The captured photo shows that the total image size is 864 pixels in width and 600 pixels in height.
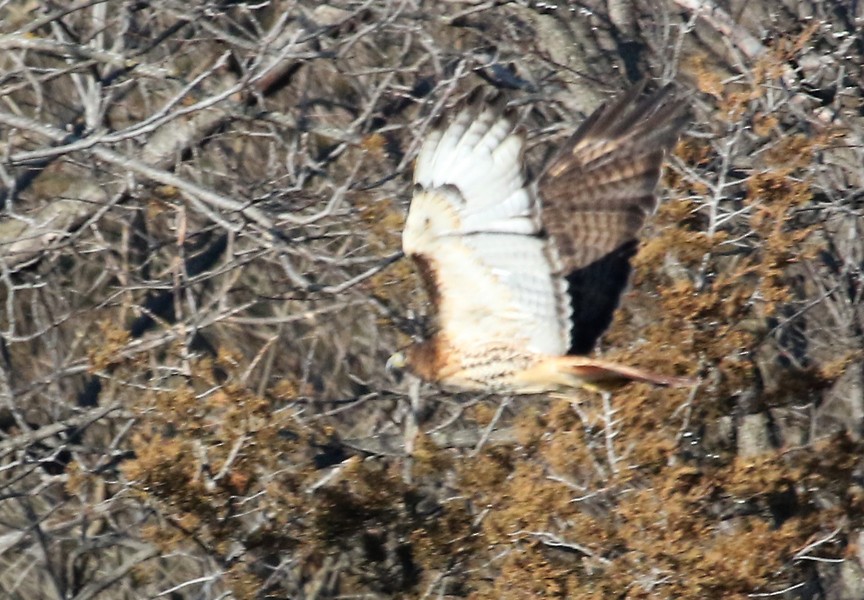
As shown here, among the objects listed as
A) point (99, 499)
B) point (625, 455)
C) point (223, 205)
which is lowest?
point (99, 499)

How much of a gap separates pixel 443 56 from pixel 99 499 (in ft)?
9.60

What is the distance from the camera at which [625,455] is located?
5.76 metres

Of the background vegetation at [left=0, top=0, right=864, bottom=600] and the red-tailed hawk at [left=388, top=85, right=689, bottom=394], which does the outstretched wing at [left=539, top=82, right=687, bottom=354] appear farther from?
the background vegetation at [left=0, top=0, right=864, bottom=600]

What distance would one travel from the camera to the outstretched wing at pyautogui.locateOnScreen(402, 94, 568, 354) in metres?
5.45

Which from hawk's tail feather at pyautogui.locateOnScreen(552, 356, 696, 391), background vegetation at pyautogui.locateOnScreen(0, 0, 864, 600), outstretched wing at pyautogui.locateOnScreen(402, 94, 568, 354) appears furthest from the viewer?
background vegetation at pyautogui.locateOnScreen(0, 0, 864, 600)

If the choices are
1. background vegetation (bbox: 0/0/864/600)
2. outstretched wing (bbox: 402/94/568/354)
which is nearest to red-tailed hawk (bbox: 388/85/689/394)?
outstretched wing (bbox: 402/94/568/354)

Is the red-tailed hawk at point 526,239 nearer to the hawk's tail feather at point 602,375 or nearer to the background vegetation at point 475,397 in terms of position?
the hawk's tail feather at point 602,375

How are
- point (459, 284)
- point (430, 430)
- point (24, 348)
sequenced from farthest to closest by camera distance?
1. point (24, 348)
2. point (430, 430)
3. point (459, 284)

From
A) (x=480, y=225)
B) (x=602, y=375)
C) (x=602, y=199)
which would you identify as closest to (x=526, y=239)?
(x=480, y=225)

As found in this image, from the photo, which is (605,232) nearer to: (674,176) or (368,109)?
(674,176)

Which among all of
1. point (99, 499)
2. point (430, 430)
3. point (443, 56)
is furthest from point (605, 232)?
point (99, 499)

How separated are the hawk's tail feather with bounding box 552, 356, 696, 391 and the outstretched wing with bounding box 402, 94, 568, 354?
0.12 meters

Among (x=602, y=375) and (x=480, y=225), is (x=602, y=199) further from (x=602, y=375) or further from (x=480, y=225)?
(x=602, y=375)

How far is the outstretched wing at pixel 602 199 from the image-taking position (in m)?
5.73
